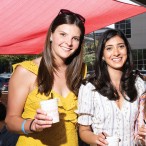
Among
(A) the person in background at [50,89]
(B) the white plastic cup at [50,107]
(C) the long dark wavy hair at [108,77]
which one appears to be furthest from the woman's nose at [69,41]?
(B) the white plastic cup at [50,107]

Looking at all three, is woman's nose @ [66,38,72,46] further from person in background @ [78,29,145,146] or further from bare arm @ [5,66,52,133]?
bare arm @ [5,66,52,133]

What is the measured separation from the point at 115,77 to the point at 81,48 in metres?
0.42

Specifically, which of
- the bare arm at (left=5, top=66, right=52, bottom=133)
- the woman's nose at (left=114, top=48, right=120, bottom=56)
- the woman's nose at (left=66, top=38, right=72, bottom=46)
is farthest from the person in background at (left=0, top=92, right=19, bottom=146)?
the woman's nose at (left=114, top=48, right=120, bottom=56)

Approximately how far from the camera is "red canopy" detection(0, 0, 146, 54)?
3.59 metres

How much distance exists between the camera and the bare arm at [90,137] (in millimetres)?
2277

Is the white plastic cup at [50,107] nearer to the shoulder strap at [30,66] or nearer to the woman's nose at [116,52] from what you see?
the shoulder strap at [30,66]

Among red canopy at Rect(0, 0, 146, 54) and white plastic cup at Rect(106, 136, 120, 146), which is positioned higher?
red canopy at Rect(0, 0, 146, 54)

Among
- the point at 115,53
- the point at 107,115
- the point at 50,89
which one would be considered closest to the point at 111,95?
the point at 107,115

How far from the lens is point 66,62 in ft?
9.45

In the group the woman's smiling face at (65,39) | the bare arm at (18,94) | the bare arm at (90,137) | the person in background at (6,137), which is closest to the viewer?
the bare arm at (90,137)

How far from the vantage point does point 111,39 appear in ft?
8.80

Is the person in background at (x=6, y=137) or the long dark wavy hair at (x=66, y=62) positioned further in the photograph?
the person in background at (x=6, y=137)

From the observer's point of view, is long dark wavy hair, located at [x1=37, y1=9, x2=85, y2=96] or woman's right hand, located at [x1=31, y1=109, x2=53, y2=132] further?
long dark wavy hair, located at [x1=37, y1=9, x2=85, y2=96]

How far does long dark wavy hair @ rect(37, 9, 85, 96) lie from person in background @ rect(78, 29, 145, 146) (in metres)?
0.16
